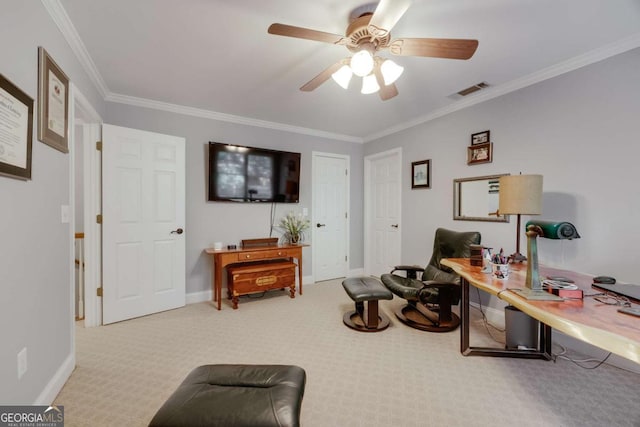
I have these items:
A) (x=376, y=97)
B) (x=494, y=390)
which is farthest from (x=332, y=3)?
(x=494, y=390)

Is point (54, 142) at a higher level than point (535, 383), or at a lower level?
higher

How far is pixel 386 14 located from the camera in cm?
133

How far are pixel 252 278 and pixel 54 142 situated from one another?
7.22ft

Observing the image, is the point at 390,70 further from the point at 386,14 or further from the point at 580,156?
the point at 580,156

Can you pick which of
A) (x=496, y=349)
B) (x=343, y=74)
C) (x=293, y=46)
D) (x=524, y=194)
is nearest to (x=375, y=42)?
(x=343, y=74)

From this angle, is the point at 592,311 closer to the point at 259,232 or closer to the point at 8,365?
the point at 8,365

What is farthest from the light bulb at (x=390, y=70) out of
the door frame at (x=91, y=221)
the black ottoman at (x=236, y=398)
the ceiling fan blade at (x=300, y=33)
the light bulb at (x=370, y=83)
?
the door frame at (x=91, y=221)

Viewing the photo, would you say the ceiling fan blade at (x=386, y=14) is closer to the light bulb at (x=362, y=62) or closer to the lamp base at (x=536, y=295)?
the light bulb at (x=362, y=62)

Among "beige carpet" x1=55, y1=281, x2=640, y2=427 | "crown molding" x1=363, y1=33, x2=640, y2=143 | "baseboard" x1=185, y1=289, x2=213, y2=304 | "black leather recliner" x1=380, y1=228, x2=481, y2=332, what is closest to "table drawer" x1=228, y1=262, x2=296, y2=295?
"baseboard" x1=185, y1=289, x2=213, y2=304

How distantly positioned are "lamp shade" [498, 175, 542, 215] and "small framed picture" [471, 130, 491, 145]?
0.89 m

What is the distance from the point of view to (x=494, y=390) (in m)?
1.72

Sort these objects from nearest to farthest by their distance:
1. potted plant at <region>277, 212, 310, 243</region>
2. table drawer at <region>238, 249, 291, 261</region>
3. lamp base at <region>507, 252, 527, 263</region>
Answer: lamp base at <region>507, 252, 527, 263</region> → table drawer at <region>238, 249, 291, 261</region> → potted plant at <region>277, 212, 310, 243</region>

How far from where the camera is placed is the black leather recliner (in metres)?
2.51

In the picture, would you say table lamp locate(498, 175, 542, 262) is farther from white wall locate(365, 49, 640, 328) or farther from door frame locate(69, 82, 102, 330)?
door frame locate(69, 82, 102, 330)
